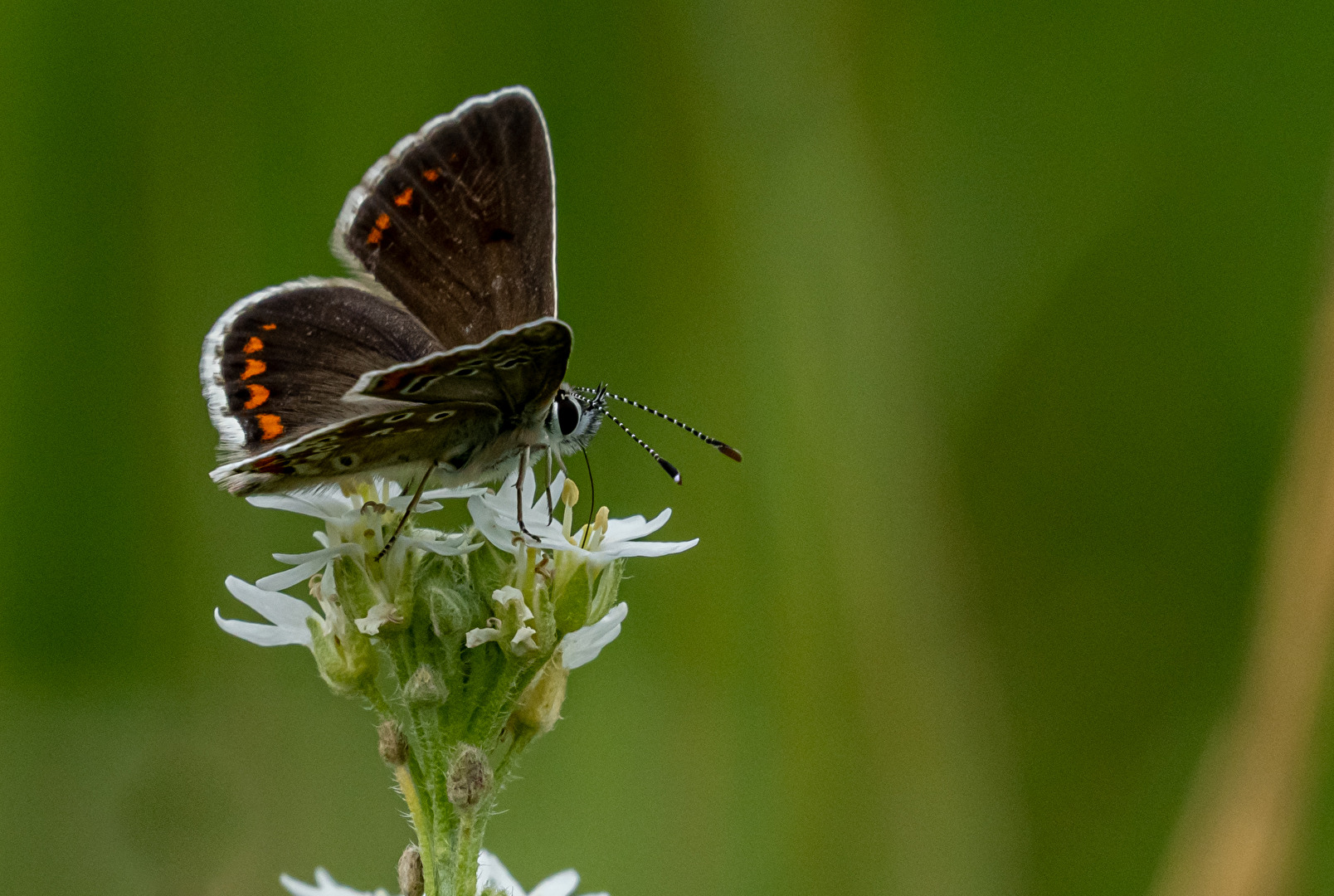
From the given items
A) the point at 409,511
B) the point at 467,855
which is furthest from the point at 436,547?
the point at 467,855

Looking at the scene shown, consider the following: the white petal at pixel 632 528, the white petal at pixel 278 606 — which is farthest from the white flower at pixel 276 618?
the white petal at pixel 632 528

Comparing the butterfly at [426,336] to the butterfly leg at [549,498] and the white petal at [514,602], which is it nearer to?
the butterfly leg at [549,498]

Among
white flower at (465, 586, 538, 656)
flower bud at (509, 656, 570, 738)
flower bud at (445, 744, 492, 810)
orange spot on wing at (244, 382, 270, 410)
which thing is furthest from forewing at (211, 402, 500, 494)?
flower bud at (445, 744, 492, 810)

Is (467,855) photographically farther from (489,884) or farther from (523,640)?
(523,640)

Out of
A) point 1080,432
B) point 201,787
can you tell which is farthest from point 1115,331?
point 201,787

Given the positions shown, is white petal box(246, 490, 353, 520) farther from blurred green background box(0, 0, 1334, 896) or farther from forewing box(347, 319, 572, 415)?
blurred green background box(0, 0, 1334, 896)

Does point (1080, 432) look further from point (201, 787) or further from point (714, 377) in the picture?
point (201, 787)

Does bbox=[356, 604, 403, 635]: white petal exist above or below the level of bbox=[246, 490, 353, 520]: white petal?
below
